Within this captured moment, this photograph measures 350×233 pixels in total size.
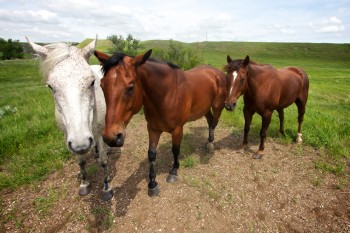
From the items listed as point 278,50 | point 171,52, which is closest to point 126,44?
point 171,52

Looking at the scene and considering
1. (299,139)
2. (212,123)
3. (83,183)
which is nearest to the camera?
(83,183)

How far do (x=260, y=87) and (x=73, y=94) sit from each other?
4046 millimetres

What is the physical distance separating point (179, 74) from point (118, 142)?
194cm

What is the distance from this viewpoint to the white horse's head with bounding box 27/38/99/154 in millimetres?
2512

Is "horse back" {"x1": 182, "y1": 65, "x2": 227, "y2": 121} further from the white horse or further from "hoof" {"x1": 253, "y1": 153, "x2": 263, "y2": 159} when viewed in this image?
the white horse

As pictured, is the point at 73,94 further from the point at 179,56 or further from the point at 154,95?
the point at 179,56

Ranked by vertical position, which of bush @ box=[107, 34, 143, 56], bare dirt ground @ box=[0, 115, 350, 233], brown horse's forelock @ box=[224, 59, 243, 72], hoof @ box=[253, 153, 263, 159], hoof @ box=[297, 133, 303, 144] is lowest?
bare dirt ground @ box=[0, 115, 350, 233]

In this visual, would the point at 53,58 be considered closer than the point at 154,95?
Yes

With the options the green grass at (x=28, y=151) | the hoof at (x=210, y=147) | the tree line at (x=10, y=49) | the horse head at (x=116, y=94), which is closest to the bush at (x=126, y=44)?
the green grass at (x=28, y=151)

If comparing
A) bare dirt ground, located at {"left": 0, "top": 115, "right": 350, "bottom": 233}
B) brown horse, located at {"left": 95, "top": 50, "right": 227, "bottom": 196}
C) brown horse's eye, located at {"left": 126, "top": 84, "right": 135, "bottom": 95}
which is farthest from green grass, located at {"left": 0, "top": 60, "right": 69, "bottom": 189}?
brown horse's eye, located at {"left": 126, "top": 84, "right": 135, "bottom": 95}

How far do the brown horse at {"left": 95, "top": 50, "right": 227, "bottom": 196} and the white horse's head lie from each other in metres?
0.23

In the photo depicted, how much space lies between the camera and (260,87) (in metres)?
5.09

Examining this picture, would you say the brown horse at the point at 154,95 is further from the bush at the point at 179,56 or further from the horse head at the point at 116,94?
the bush at the point at 179,56

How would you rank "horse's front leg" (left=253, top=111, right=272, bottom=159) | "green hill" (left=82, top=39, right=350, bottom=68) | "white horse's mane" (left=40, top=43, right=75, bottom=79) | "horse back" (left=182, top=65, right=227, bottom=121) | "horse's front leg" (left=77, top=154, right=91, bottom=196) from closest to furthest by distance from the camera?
"white horse's mane" (left=40, top=43, right=75, bottom=79), "horse's front leg" (left=77, top=154, right=91, bottom=196), "horse back" (left=182, top=65, right=227, bottom=121), "horse's front leg" (left=253, top=111, right=272, bottom=159), "green hill" (left=82, top=39, right=350, bottom=68)
